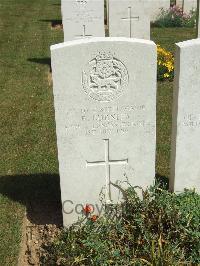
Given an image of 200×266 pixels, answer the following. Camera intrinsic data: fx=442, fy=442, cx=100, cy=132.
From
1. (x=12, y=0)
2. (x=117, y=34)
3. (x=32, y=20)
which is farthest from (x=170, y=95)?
(x=12, y=0)

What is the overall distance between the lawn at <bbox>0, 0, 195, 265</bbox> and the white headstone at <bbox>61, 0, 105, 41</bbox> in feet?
4.22

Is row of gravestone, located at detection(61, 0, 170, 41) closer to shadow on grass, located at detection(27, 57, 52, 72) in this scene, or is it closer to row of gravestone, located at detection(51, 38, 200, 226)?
shadow on grass, located at detection(27, 57, 52, 72)

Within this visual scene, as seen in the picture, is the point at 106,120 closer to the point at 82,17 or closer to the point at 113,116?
the point at 113,116

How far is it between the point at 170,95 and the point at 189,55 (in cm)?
481

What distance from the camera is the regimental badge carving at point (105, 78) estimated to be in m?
4.07

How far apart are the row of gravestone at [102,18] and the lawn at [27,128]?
1.37 metres

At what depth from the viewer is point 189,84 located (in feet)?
14.1

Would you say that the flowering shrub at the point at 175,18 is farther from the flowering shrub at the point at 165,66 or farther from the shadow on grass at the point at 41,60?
the flowering shrub at the point at 165,66

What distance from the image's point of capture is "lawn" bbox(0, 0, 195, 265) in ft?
17.4

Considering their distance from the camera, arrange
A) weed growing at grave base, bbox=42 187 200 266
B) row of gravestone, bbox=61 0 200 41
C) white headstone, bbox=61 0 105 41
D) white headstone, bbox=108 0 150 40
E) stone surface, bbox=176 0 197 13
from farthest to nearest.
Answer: stone surface, bbox=176 0 197 13
white headstone, bbox=108 0 150 40
row of gravestone, bbox=61 0 200 41
white headstone, bbox=61 0 105 41
weed growing at grave base, bbox=42 187 200 266

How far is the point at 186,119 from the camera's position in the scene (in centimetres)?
448

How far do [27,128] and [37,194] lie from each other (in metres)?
→ 2.31

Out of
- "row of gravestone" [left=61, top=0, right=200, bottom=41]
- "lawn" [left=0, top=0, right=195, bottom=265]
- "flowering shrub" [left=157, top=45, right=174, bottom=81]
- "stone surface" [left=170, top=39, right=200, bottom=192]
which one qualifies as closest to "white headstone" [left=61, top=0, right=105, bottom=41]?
"row of gravestone" [left=61, top=0, right=200, bottom=41]

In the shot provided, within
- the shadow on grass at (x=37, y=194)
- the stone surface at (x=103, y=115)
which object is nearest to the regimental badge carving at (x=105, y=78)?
the stone surface at (x=103, y=115)
